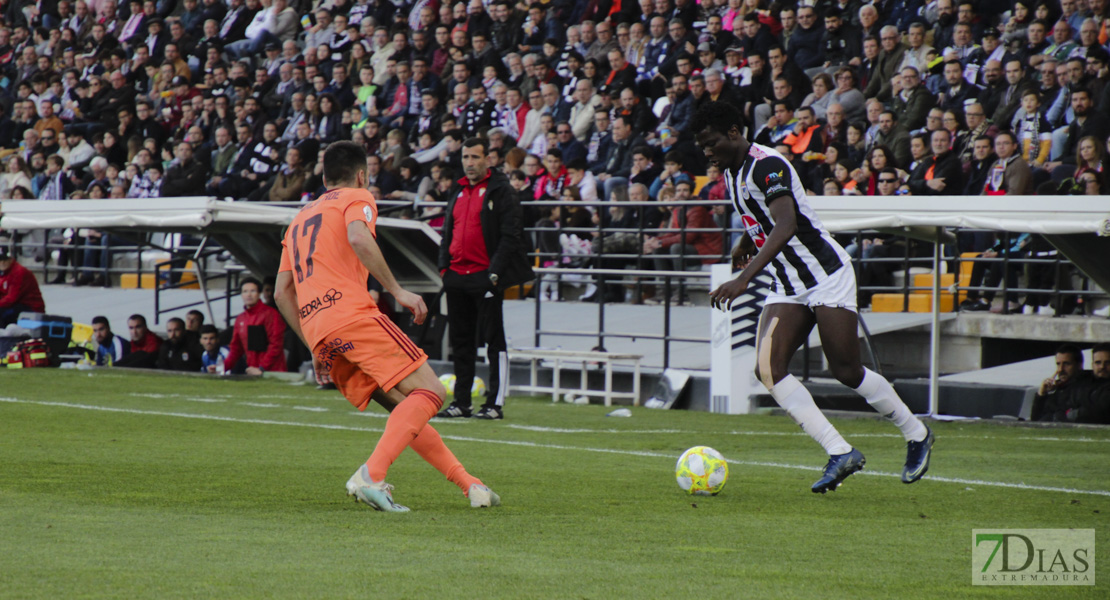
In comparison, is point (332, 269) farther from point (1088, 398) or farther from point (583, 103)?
point (583, 103)

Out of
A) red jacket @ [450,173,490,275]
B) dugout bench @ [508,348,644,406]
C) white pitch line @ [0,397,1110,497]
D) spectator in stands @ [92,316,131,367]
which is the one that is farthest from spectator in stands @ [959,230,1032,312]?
spectator in stands @ [92,316,131,367]

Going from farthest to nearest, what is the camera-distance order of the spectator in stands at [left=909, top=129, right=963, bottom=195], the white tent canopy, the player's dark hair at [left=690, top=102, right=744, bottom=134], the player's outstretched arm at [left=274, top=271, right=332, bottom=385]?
1. the spectator in stands at [left=909, top=129, right=963, bottom=195]
2. the white tent canopy
3. the player's dark hair at [left=690, top=102, right=744, bottom=134]
4. the player's outstretched arm at [left=274, top=271, right=332, bottom=385]

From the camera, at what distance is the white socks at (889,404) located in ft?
23.7

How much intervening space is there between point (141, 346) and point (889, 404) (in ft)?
40.8

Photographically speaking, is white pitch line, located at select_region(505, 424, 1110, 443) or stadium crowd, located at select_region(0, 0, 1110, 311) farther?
stadium crowd, located at select_region(0, 0, 1110, 311)

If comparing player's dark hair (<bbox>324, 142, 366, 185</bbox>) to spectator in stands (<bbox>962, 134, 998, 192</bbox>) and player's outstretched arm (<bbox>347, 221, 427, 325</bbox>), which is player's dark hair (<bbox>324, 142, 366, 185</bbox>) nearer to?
player's outstretched arm (<bbox>347, 221, 427, 325</bbox>)

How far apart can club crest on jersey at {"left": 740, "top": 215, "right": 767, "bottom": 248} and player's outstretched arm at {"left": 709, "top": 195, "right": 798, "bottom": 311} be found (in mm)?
200

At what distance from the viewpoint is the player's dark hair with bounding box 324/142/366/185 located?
6.16m

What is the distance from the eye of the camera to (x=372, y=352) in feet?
19.4

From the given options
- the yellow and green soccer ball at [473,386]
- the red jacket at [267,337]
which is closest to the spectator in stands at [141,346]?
the red jacket at [267,337]

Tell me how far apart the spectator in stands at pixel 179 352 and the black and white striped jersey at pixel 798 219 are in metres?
11.1

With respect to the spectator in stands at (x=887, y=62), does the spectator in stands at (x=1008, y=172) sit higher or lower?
lower

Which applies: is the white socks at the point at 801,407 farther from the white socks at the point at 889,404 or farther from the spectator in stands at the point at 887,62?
the spectator in stands at the point at 887,62

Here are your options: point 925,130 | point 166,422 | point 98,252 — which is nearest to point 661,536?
point 166,422
